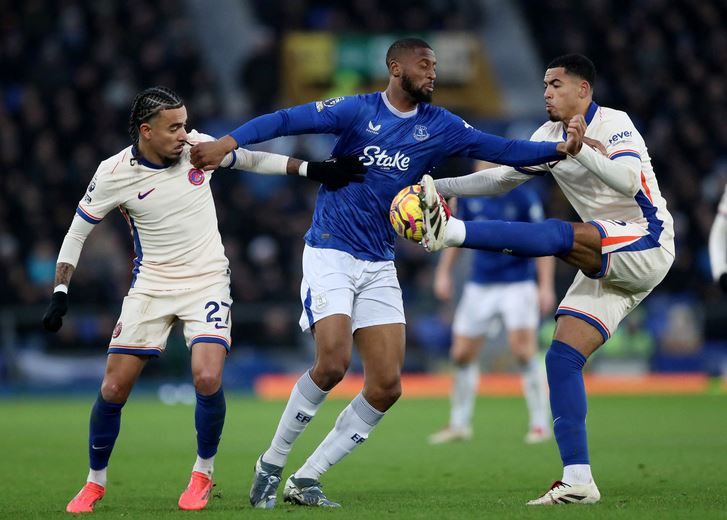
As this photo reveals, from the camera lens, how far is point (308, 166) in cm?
744

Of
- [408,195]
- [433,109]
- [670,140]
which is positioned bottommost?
[408,195]

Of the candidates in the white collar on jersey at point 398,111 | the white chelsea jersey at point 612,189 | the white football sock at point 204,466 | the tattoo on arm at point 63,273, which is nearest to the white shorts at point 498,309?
the white chelsea jersey at point 612,189

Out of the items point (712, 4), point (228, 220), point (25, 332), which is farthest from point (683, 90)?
point (25, 332)

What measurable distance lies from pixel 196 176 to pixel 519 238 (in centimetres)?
205

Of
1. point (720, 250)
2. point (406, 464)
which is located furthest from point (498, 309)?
point (720, 250)

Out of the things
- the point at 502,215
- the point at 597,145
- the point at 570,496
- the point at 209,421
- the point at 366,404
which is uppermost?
the point at 597,145

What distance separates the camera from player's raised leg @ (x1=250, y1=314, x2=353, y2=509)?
7164 millimetres

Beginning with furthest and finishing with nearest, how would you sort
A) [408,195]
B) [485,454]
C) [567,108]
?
1. [485,454]
2. [567,108]
3. [408,195]

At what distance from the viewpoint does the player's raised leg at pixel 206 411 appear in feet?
23.4

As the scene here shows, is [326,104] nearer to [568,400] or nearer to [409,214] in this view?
[409,214]

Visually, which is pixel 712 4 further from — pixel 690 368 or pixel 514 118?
pixel 690 368

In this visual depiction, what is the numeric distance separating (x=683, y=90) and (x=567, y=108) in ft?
55.6

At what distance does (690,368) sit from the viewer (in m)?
19.0

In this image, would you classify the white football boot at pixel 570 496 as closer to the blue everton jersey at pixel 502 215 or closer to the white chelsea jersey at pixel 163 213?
the white chelsea jersey at pixel 163 213
